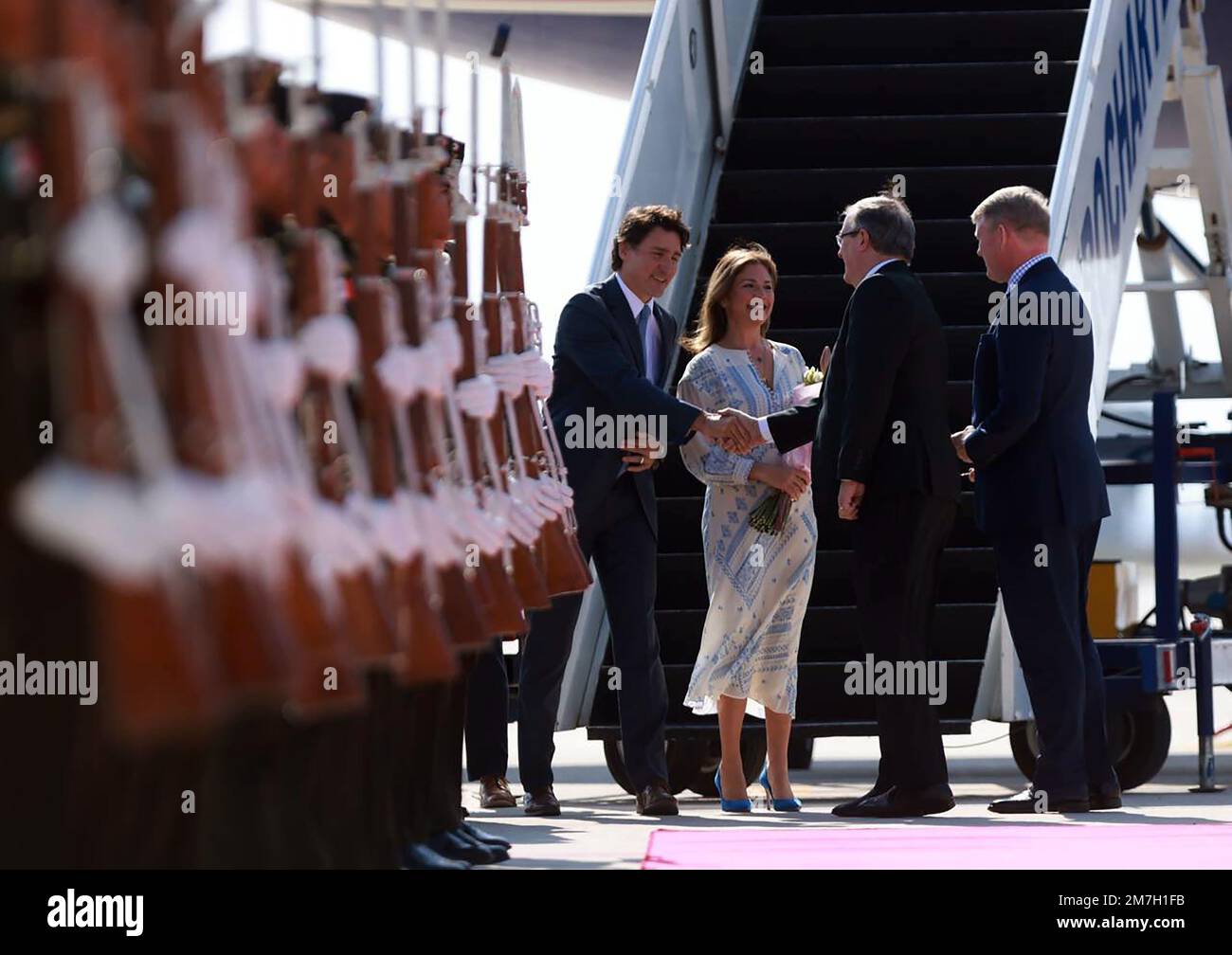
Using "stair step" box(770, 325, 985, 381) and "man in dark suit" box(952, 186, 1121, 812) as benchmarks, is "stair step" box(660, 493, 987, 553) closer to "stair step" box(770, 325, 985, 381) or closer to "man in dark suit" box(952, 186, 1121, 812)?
"stair step" box(770, 325, 985, 381)

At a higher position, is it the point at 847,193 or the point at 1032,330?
the point at 847,193

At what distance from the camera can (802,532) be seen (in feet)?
20.2

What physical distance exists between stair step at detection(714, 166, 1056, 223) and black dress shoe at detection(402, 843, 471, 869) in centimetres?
478

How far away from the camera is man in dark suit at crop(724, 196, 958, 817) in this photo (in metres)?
5.77

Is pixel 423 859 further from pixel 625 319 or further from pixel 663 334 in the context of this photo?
pixel 663 334

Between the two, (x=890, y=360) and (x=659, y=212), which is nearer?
(x=890, y=360)

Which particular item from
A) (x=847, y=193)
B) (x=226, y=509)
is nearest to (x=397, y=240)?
(x=226, y=509)

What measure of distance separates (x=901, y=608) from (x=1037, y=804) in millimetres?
641

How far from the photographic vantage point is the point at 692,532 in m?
7.56

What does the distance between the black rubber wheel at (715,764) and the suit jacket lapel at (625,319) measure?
172 cm

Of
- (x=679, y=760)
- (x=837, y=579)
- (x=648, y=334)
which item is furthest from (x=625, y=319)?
(x=679, y=760)

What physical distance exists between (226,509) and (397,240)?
148cm

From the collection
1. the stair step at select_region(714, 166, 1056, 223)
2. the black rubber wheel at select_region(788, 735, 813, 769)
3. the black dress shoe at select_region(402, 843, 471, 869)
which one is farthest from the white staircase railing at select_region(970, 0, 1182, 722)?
the black dress shoe at select_region(402, 843, 471, 869)
